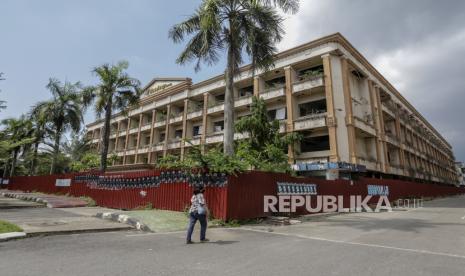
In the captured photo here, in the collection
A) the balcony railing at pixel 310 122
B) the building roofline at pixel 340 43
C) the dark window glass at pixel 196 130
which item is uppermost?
the building roofline at pixel 340 43

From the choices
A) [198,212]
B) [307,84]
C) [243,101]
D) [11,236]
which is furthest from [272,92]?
[11,236]

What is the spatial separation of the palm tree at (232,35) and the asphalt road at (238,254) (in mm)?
6226

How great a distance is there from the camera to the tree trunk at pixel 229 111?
44.5 ft

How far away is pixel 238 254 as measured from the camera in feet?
20.8

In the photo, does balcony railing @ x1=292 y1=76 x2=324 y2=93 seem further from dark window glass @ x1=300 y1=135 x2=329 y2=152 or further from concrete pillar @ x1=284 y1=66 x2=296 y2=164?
dark window glass @ x1=300 y1=135 x2=329 y2=152

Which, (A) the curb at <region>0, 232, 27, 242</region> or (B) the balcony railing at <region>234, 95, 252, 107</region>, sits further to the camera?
(B) the balcony railing at <region>234, 95, 252, 107</region>

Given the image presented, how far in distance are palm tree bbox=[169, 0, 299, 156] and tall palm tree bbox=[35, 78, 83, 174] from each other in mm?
18914

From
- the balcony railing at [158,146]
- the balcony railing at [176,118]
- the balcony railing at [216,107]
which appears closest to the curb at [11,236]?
the balcony railing at [216,107]

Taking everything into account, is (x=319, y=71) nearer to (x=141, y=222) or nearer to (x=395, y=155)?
(x=395, y=155)

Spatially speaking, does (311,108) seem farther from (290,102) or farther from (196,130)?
(196,130)

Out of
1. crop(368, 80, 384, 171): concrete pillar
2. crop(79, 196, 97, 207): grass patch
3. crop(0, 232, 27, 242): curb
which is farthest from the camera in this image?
crop(368, 80, 384, 171): concrete pillar

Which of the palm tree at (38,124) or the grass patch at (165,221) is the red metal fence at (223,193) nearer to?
the grass patch at (165,221)

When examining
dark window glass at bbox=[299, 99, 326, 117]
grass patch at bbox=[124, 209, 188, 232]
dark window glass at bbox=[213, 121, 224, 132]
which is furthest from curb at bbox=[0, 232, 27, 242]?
dark window glass at bbox=[213, 121, 224, 132]

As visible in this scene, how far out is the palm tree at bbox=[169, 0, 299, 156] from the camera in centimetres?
1387
